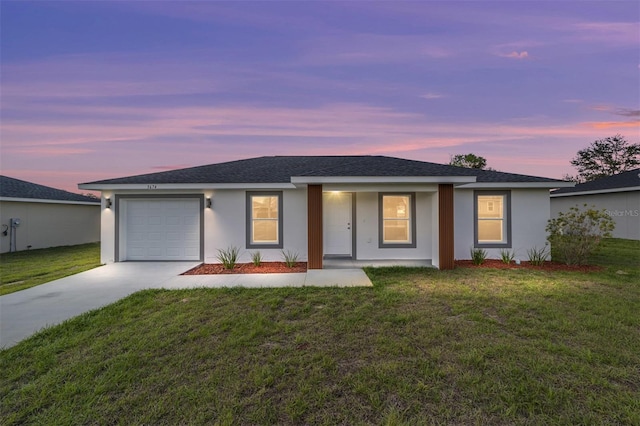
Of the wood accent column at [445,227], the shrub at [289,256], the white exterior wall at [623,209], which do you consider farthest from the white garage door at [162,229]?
the white exterior wall at [623,209]

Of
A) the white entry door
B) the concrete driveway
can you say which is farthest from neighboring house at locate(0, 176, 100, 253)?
the white entry door

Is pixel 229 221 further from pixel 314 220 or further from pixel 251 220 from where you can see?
pixel 314 220

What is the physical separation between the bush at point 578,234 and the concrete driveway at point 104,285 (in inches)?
252

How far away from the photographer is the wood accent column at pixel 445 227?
24.6 ft

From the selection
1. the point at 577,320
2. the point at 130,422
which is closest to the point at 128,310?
the point at 130,422

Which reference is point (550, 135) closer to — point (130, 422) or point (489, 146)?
point (489, 146)

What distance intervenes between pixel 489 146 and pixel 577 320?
1495 cm

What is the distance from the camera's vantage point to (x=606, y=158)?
106 feet

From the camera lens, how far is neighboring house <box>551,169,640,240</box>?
528 inches

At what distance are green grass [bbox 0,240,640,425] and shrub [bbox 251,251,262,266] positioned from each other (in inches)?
126

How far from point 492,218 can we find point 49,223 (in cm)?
1958

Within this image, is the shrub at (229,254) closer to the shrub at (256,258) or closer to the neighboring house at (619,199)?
the shrub at (256,258)

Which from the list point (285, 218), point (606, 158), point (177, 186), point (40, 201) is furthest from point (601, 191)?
point (40, 201)

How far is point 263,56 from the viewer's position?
1096 centimetres
